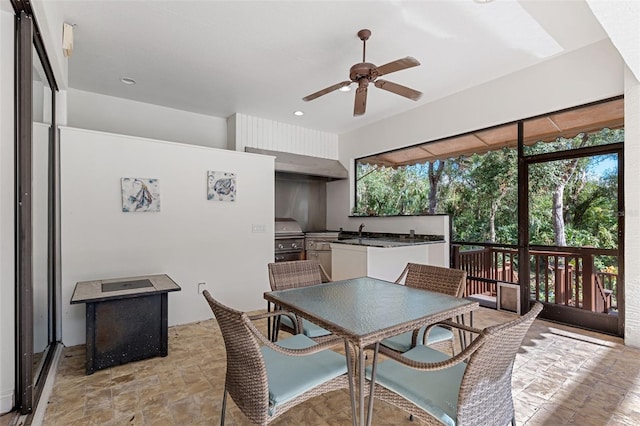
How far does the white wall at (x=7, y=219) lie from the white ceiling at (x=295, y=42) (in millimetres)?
1046

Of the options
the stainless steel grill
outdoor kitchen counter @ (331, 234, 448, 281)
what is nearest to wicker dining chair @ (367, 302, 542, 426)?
outdoor kitchen counter @ (331, 234, 448, 281)

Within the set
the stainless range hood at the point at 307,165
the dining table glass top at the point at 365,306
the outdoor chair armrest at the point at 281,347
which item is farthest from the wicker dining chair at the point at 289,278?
the stainless range hood at the point at 307,165

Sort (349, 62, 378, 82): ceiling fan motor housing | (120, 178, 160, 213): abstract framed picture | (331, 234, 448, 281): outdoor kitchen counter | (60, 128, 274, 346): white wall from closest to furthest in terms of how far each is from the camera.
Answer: (349, 62, 378, 82): ceiling fan motor housing
(60, 128, 274, 346): white wall
(120, 178, 160, 213): abstract framed picture
(331, 234, 448, 281): outdoor kitchen counter

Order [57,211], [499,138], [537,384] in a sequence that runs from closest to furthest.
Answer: [537,384] < [57,211] < [499,138]

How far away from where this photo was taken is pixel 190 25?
2.79 metres

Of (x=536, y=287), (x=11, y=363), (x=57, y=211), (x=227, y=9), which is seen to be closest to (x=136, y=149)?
(x=57, y=211)

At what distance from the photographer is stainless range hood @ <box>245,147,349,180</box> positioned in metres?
5.31

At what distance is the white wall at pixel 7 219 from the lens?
5.68 ft

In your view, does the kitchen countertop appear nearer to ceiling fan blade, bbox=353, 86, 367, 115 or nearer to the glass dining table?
ceiling fan blade, bbox=353, 86, 367, 115

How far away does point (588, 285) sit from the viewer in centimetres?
342

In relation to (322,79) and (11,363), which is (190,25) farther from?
(11,363)

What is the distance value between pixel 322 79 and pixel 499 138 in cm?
238

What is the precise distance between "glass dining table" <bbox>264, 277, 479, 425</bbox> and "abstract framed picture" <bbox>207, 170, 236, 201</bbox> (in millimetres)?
2192

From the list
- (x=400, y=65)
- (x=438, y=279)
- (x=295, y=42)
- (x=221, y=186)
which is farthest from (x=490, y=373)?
(x=221, y=186)
